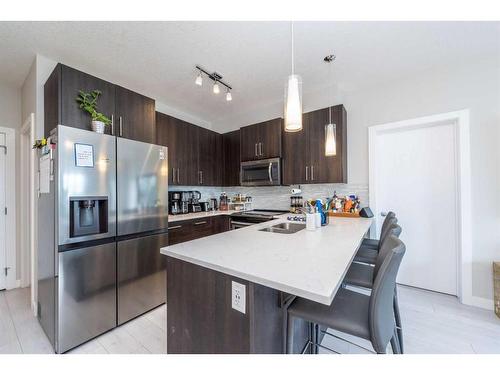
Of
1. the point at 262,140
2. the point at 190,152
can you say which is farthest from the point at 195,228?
the point at 262,140

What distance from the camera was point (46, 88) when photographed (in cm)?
215

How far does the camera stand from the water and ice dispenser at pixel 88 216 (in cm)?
171

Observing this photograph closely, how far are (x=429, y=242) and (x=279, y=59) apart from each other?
2800 mm

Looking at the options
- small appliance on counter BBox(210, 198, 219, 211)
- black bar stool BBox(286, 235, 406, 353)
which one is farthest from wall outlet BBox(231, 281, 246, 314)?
small appliance on counter BBox(210, 198, 219, 211)

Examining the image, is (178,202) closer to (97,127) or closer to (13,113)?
(97,127)

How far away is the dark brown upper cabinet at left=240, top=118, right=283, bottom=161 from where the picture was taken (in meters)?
3.26

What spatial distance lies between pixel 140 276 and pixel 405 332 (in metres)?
2.46

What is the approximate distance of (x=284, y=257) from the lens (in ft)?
3.82

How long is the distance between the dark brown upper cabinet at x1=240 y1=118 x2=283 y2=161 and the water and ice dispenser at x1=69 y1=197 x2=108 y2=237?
2.17m

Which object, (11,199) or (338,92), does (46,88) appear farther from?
(338,92)

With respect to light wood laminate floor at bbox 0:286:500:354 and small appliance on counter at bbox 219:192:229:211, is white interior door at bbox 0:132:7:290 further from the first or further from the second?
small appliance on counter at bbox 219:192:229:211

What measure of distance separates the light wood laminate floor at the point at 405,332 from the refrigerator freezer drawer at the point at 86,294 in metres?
0.11
